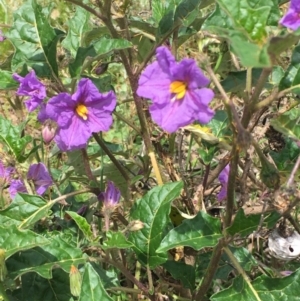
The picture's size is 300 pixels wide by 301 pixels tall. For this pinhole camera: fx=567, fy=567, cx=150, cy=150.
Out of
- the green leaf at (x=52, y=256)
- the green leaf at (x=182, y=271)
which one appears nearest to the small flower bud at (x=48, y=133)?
the green leaf at (x=52, y=256)

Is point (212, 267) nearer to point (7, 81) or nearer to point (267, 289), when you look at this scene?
point (267, 289)

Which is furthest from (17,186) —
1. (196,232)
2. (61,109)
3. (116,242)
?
(196,232)

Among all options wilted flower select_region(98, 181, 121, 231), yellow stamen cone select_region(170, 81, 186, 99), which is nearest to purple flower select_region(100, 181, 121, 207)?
wilted flower select_region(98, 181, 121, 231)

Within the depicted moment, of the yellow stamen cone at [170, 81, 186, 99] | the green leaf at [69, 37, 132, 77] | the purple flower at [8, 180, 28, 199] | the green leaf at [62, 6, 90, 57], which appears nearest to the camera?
the yellow stamen cone at [170, 81, 186, 99]

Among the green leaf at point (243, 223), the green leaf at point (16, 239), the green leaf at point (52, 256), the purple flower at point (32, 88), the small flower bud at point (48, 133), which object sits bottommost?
the green leaf at point (52, 256)

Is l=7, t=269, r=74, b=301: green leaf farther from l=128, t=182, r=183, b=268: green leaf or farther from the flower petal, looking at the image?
the flower petal

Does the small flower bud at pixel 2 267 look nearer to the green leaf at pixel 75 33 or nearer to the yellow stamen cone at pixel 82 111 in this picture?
the yellow stamen cone at pixel 82 111

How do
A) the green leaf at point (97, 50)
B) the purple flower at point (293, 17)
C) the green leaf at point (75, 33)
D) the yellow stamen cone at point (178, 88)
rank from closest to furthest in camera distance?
1. the purple flower at point (293, 17)
2. the yellow stamen cone at point (178, 88)
3. the green leaf at point (97, 50)
4. the green leaf at point (75, 33)
